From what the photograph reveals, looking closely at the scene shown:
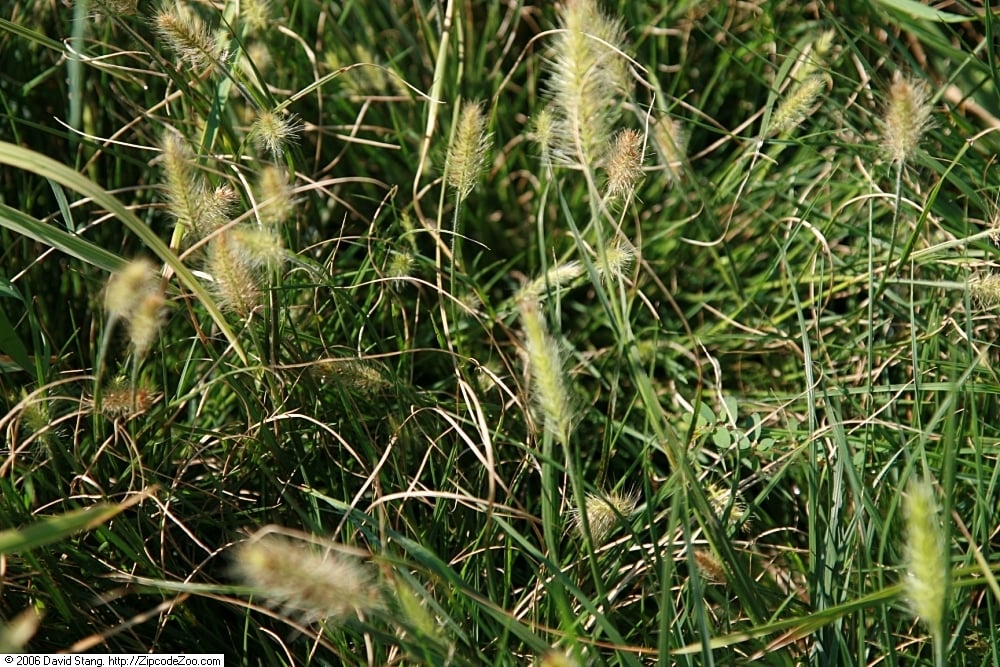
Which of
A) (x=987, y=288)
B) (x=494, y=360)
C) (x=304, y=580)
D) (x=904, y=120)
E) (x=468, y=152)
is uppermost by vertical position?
(x=904, y=120)

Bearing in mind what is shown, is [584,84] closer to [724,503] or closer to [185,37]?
[185,37]

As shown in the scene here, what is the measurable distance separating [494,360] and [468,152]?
0.65 m

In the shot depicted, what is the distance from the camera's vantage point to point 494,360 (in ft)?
6.25

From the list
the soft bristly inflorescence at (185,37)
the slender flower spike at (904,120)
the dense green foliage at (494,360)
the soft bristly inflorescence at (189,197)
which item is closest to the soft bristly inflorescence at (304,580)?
the dense green foliage at (494,360)

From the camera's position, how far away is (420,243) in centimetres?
201

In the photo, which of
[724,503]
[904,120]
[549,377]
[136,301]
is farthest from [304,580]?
[904,120]

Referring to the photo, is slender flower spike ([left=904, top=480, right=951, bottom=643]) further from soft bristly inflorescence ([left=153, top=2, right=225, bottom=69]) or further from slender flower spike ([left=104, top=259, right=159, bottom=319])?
soft bristly inflorescence ([left=153, top=2, right=225, bottom=69])

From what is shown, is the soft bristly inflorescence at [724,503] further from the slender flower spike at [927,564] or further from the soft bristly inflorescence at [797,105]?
the soft bristly inflorescence at [797,105]

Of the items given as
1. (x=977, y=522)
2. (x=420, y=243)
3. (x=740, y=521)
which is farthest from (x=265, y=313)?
(x=977, y=522)

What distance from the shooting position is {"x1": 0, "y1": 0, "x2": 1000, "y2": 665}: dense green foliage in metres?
1.14

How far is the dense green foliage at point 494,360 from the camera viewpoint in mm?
1144

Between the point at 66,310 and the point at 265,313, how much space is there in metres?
0.78

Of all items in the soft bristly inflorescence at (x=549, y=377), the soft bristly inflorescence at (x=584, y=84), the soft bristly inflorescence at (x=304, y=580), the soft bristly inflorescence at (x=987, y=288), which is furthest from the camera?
the soft bristly inflorescence at (x=987, y=288)

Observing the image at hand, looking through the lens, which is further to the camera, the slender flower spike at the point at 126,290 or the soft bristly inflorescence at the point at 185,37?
the soft bristly inflorescence at the point at 185,37
